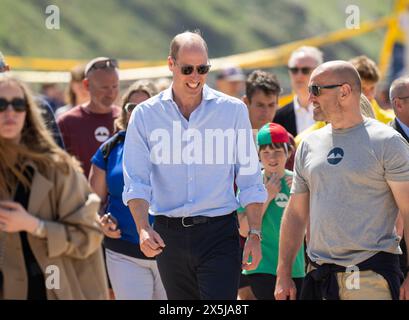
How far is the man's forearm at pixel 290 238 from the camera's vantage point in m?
6.62

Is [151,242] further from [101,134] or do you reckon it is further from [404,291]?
[101,134]

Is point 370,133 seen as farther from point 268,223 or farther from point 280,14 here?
point 280,14

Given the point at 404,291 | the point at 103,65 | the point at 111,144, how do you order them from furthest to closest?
1. the point at 103,65
2. the point at 111,144
3. the point at 404,291

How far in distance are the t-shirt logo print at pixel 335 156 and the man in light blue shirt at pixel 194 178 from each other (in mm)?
644

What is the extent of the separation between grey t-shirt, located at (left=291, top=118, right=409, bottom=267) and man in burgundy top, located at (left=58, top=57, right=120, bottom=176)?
3626mm

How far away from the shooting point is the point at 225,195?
6.68 meters

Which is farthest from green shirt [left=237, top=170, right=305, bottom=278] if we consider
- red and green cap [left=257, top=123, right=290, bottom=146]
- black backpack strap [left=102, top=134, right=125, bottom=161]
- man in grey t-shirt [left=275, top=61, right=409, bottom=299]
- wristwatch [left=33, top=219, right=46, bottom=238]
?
wristwatch [left=33, top=219, right=46, bottom=238]

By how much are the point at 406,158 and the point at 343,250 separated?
2.16 feet

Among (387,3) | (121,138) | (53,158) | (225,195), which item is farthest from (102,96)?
(387,3)

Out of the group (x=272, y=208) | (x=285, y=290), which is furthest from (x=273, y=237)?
(x=285, y=290)

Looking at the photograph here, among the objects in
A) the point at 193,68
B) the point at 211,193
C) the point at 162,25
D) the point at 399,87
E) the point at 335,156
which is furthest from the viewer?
the point at 162,25

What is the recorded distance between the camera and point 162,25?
4675 centimetres

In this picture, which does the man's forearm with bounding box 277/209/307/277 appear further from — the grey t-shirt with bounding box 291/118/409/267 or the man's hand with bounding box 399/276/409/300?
the man's hand with bounding box 399/276/409/300

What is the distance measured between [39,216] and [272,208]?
346 cm
